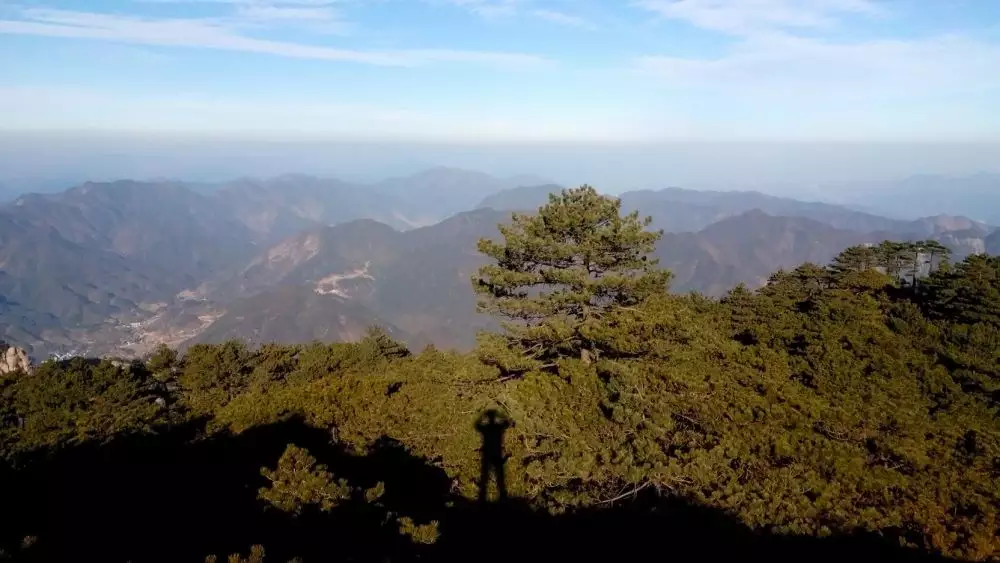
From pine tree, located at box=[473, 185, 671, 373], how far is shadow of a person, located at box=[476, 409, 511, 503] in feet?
7.20

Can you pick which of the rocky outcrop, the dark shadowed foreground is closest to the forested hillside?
the dark shadowed foreground

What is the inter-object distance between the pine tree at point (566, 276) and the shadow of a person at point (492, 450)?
7.20ft

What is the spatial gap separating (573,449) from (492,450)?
217 cm

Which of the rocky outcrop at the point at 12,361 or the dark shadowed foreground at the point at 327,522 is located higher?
the dark shadowed foreground at the point at 327,522

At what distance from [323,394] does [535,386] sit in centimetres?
734

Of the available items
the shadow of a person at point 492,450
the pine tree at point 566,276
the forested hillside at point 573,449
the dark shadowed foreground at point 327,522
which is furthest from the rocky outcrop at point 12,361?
the shadow of a person at point 492,450

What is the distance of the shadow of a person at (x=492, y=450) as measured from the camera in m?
11.4

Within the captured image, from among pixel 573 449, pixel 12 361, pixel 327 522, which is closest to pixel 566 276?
pixel 573 449

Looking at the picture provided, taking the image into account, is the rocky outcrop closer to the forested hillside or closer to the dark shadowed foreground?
the forested hillside

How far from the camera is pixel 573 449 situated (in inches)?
443

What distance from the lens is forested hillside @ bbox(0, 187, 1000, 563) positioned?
8281 mm

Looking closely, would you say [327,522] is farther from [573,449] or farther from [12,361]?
[12,361]

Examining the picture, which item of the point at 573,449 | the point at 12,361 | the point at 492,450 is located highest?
the point at 573,449

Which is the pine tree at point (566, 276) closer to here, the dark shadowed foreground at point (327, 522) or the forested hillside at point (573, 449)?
the forested hillside at point (573, 449)
